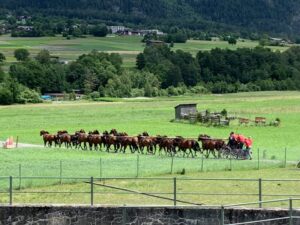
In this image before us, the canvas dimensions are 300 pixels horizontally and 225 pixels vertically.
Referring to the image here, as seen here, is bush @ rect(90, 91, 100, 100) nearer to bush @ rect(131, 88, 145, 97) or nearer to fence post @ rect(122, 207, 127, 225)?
bush @ rect(131, 88, 145, 97)

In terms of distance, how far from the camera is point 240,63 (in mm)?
185000

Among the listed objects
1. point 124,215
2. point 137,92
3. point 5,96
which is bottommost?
point 137,92

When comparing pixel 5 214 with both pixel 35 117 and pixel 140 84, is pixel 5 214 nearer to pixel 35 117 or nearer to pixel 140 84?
pixel 35 117

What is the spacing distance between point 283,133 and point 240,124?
6831 mm

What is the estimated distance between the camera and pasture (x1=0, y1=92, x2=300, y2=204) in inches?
1663

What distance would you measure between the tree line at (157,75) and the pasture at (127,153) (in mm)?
22555

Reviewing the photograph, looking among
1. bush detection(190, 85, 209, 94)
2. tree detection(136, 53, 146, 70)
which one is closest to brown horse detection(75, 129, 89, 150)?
bush detection(190, 85, 209, 94)

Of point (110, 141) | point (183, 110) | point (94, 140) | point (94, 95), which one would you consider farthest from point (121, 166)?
point (94, 95)

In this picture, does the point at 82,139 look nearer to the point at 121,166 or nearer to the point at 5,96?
the point at 121,166

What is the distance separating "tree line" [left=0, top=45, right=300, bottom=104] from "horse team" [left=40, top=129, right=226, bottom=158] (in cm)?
5429

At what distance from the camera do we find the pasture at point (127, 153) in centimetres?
4225

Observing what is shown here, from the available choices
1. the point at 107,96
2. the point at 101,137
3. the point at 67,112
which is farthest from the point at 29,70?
the point at 101,137

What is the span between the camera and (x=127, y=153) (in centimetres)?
5825

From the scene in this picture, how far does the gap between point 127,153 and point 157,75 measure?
362 feet
